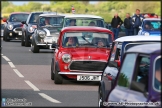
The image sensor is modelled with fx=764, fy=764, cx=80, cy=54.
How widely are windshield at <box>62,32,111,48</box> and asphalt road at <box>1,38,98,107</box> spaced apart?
3.25ft

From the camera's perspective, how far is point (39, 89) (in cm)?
1739

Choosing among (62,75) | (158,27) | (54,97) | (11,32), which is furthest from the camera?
(11,32)

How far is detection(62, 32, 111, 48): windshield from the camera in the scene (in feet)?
63.6

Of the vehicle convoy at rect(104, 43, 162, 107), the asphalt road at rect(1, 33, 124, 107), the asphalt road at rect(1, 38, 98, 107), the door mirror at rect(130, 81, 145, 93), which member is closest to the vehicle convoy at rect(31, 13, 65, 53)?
the asphalt road at rect(1, 33, 124, 107)

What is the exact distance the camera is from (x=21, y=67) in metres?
24.0

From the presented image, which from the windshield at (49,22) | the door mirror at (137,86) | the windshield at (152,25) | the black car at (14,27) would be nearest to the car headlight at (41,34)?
the windshield at (49,22)

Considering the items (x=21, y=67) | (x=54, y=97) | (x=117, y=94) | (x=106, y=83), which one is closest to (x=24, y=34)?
(x=21, y=67)

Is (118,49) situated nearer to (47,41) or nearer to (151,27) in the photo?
(47,41)

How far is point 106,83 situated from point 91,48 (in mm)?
7020

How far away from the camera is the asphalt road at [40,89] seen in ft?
48.2

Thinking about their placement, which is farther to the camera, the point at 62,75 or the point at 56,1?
the point at 56,1

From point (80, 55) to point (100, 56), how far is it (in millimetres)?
492

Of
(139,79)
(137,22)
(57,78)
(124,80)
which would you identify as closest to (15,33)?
(137,22)

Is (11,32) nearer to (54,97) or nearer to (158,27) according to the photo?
(158,27)
